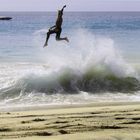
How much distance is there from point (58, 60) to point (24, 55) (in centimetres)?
848

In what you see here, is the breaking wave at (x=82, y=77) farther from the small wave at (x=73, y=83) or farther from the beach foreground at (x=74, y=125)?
the beach foreground at (x=74, y=125)

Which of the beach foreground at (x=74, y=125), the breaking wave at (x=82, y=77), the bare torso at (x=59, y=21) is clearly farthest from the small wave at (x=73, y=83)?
the beach foreground at (x=74, y=125)

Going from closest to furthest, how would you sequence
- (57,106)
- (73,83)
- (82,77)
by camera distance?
1. (57,106)
2. (73,83)
3. (82,77)

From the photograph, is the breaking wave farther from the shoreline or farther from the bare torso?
the bare torso

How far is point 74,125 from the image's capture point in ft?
27.7

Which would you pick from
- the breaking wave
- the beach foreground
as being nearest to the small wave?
the breaking wave

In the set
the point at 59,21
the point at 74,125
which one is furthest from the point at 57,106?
the point at 74,125

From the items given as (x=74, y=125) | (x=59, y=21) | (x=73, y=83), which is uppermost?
(x=59, y=21)

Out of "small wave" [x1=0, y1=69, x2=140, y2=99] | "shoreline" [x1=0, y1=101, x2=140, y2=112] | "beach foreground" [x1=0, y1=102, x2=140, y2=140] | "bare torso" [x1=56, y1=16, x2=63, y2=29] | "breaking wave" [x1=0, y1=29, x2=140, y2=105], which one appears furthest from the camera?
"breaking wave" [x1=0, y1=29, x2=140, y2=105]

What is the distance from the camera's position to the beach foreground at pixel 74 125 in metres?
7.70

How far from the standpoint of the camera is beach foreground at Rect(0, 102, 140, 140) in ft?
25.2

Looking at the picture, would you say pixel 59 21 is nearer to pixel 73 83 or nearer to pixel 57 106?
pixel 57 106

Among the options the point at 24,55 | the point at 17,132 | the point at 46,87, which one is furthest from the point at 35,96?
the point at 24,55

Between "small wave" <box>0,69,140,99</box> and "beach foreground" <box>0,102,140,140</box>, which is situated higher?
"beach foreground" <box>0,102,140,140</box>
